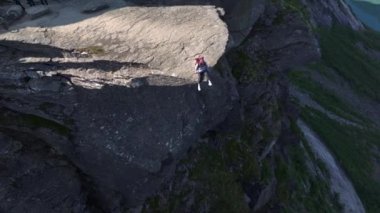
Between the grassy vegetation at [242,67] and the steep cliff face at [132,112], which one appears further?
the grassy vegetation at [242,67]

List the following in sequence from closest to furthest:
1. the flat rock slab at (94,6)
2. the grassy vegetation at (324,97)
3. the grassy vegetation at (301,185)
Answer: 1. the flat rock slab at (94,6)
2. the grassy vegetation at (301,185)
3. the grassy vegetation at (324,97)

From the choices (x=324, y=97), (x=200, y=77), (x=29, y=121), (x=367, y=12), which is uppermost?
(x=200, y=77)

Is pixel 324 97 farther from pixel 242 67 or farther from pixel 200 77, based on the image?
pixel 200 77

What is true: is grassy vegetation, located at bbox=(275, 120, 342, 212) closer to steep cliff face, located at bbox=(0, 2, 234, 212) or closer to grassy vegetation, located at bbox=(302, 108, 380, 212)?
grassy vegetation, located at bbox=(302, 108, 380, 212)

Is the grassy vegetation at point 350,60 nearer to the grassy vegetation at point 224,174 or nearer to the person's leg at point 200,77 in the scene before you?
the grassy vegetation at point 224,174

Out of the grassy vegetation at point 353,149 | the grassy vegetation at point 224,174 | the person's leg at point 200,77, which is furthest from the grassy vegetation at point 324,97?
the person's leg at point 200,77

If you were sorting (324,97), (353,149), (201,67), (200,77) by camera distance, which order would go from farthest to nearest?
(324,97) → (353,149) → (200,77) → (201,67)

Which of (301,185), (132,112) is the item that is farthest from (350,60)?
(132,112)
